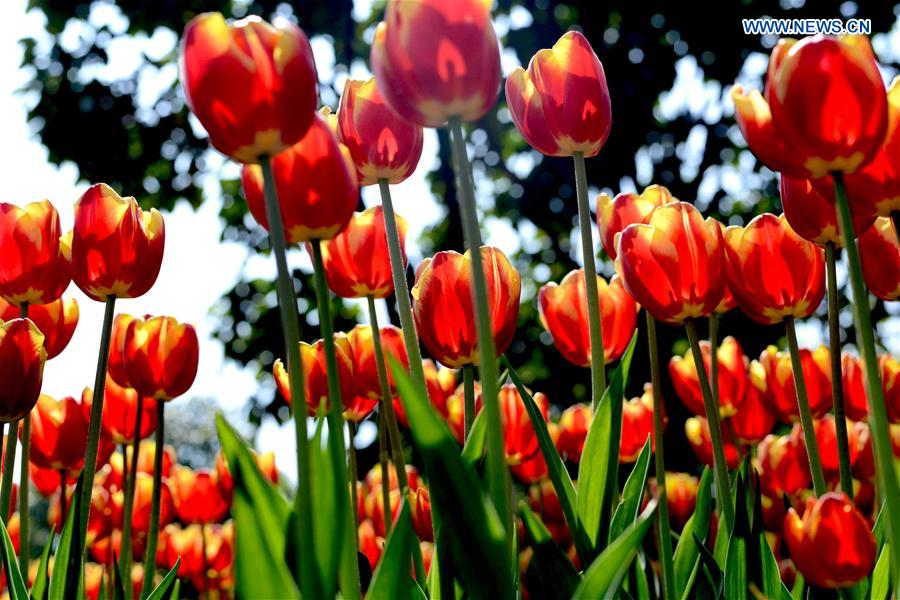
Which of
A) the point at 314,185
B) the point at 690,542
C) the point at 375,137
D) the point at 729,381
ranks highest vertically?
the point at 375,137

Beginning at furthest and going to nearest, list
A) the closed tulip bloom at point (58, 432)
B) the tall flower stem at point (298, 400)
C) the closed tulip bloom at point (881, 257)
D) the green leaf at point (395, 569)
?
the closed tulip bloom at point (58, 432) → the closed tulip bloom at point (881, 257) → the green leaf at point (395, 569) → the tall flower stem at point (298, 400)

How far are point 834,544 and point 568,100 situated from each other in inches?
28.7

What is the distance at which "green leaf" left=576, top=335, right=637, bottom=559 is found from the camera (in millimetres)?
1156

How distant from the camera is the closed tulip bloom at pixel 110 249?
145 cm

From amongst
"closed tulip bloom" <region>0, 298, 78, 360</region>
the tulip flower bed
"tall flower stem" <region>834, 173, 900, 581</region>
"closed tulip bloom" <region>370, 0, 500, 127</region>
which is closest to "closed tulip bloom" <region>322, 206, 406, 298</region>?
the tulip flower bed

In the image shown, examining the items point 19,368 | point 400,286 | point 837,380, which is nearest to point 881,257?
point 837,380

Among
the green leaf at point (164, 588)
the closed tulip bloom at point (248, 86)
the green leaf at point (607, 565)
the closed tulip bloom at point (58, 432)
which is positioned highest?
the closed tulip bloom at point (248, 86)

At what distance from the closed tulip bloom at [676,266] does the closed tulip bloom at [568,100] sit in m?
0.17

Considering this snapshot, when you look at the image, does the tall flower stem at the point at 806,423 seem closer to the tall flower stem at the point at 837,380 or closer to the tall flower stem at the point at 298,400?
the tall flower stem at the point at 837,380

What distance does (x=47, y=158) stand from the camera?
26.1ft

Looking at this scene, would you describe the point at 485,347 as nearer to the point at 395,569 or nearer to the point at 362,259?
the point at 395,569

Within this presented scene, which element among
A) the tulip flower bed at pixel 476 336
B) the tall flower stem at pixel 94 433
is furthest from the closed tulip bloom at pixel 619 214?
the tall flower stem at pixel 94 433

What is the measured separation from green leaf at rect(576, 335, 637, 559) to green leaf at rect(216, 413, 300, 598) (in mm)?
423

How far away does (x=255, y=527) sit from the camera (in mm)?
801
